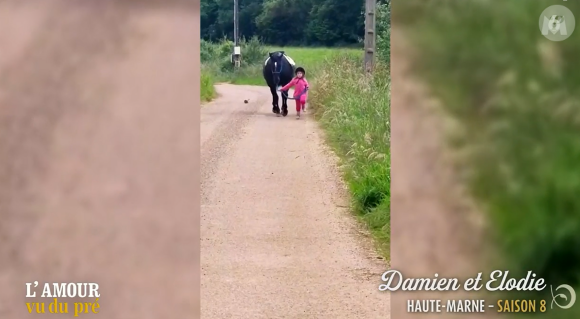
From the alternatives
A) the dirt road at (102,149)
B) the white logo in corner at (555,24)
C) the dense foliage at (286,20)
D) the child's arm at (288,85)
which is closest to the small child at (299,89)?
the child's arm at (288,85)

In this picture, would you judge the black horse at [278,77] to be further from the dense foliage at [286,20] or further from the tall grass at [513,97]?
the tall grass at [513,97]

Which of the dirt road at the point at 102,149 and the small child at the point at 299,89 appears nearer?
the dirt road at the point at 102,149

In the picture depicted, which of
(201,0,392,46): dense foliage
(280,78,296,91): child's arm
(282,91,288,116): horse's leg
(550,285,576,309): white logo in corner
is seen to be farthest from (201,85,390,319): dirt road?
(201,0,392,46): dense foliage

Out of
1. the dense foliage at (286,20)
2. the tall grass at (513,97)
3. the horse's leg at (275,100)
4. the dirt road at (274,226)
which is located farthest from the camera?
the horse's leg at (275,100)

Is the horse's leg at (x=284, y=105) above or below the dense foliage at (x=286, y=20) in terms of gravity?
below

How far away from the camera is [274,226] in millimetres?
3361

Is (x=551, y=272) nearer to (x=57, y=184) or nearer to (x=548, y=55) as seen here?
(x=548, y=55)

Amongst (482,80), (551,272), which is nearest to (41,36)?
(482,80)

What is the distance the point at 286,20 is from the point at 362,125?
6.54 feet

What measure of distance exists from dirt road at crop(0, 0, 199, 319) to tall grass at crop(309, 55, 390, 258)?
1.12 metres

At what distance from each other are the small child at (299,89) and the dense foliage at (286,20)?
3.40ft

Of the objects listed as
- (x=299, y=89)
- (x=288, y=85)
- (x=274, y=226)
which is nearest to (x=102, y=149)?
(x=274, y=226)

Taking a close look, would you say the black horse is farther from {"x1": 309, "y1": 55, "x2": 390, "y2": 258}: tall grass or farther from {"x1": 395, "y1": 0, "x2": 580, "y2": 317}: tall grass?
{"x1": 395, "y1": 0, "x2": 580, "y2": 317}: tall grass

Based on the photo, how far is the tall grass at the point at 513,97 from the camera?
5.71 ft
